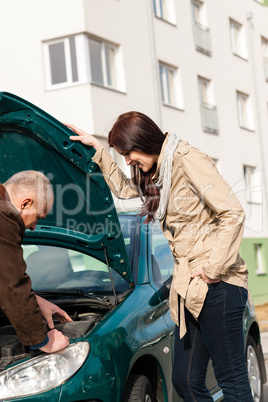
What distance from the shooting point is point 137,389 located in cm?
378

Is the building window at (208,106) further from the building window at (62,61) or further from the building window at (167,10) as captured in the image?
the building window at (62,61)

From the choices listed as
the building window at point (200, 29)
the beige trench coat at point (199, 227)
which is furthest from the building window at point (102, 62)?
the beige trench coat at point (199, 227)

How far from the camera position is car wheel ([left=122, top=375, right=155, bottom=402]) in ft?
12.2

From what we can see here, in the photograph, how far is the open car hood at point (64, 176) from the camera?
3.65 meters

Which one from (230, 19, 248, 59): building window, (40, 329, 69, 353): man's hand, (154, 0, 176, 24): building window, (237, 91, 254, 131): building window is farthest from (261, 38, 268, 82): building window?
(40, 329, 69, 353): man's hand

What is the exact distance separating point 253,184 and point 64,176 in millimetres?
22227

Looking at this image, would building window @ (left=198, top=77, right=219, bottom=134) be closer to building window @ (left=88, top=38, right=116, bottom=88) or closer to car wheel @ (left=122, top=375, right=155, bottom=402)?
building window @ (left=88, top=38, right=116, bottom=88)

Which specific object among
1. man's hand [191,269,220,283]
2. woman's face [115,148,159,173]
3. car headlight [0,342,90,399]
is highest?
woman's face [115,148,159,173]

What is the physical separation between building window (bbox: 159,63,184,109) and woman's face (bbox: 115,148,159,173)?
1730 cm

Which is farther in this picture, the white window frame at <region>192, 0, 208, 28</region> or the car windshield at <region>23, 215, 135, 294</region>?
the white window frame at <region>192, 0, 208, 28</region>

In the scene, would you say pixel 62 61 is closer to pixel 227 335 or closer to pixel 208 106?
pixel 208 106

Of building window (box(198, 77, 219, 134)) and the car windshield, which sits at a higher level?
building window (box(198, 77, 219, 134))

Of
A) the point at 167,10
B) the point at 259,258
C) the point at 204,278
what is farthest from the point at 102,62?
the point at 204,278

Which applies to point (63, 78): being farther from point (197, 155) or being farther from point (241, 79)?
point (197, 155)
